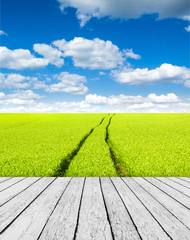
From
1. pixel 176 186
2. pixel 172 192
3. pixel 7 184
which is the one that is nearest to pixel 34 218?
pixel 7 184

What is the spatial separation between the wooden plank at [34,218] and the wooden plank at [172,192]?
249 centimetres

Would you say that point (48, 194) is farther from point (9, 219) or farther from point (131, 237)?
point (131, 237)

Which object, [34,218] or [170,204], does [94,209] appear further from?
[170,204]

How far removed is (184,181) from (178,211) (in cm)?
228

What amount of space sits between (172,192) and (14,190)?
3.76m

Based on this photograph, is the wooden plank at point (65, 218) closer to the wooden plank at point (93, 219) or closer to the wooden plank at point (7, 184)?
the wooden plank at point (93, 219)

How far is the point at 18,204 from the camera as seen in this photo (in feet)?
11.5

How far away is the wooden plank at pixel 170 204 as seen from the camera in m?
3.02

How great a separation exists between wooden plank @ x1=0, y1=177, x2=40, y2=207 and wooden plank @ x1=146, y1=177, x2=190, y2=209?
3.40 meters

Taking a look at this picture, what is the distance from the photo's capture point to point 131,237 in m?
2.41

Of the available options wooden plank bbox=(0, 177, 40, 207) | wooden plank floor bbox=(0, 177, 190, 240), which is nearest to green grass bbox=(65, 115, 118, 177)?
wooden plank floor bbox=(0, 177, 190, 240)

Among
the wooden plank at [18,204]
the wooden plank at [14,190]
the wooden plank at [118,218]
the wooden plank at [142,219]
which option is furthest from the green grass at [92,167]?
the wooden plank at [142,219]

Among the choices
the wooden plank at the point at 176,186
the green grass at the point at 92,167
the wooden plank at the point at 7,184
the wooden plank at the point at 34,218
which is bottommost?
the green grass at the point at 92,167

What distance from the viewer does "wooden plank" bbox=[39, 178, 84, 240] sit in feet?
8.13
